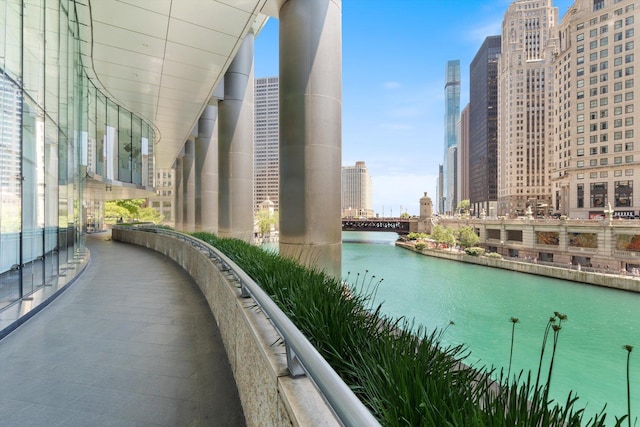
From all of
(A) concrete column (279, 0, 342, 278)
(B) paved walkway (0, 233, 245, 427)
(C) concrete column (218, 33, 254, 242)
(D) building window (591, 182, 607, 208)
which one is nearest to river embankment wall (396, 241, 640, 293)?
(D) building window (591, 182, 607, 208)

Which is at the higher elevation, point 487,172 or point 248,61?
point 487,172

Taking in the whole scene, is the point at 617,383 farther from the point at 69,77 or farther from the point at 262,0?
the point at 69,77

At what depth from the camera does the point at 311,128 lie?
779 centimetres

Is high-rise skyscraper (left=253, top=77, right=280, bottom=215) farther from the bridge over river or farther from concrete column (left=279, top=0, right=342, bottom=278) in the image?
concrete column (left=279, top=0, right=342, bottom=278)

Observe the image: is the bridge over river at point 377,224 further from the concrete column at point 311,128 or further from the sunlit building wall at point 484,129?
the concrete column at point 311,128

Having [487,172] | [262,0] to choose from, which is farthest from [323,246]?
[487,172]

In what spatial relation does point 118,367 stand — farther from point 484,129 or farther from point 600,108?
point 484,129

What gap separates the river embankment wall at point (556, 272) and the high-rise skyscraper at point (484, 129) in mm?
90010

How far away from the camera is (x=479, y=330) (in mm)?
22125

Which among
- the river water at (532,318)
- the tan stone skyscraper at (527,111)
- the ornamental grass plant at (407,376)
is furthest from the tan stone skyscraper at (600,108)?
the ornamental grass plant at (407,376)

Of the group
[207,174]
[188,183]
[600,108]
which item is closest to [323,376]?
[207,174]

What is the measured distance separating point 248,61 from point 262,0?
28.4 feet

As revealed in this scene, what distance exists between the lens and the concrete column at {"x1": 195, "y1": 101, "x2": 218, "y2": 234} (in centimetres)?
2116

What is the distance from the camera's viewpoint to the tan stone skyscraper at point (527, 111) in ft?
366
